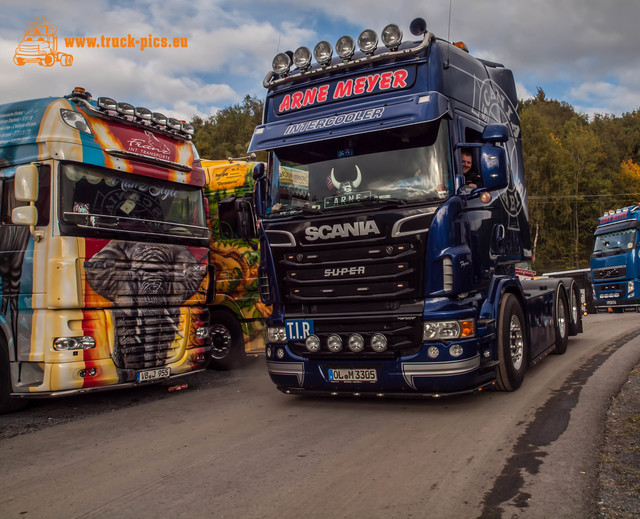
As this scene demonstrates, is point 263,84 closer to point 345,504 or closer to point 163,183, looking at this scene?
point 163,183

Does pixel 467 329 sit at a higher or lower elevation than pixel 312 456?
higher

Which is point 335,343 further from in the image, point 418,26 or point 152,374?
point 418,26

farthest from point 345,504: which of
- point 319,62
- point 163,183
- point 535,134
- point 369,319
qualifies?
point 535,134

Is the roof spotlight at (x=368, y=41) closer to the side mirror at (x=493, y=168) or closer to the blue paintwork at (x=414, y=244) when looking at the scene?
the blue paintwork at (x=414, y=244)

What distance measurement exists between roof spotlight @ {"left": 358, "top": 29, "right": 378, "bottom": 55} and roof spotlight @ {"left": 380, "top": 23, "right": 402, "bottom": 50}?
98 mm

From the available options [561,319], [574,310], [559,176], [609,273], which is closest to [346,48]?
[561,319]

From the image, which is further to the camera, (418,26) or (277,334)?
(277,334)

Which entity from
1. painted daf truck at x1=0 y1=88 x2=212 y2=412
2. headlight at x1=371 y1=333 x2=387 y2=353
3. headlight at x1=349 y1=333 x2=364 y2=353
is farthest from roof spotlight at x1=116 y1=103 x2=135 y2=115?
headlight at x1=371 y1=333 x2=387 y2=353

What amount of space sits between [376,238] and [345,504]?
9.69ft

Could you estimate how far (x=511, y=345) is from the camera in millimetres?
7168

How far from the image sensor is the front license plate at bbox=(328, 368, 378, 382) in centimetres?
632

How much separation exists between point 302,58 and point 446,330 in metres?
3.57

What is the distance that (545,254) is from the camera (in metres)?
54.1

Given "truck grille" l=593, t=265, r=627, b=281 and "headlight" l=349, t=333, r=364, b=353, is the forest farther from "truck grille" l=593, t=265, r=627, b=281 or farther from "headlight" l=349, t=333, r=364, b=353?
"headlight" l=349, t=333, r=364, b=353
